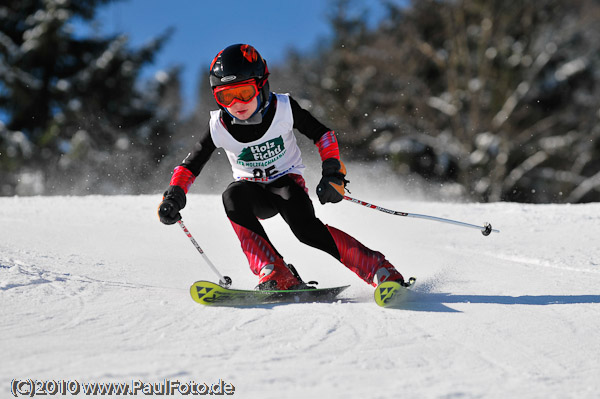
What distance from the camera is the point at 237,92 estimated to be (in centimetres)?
313

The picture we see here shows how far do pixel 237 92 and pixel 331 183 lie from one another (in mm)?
741

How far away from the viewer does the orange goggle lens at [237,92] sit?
3127 millimetres

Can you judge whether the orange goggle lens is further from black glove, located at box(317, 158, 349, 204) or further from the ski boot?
the ski boot

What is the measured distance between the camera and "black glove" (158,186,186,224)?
3.02 m

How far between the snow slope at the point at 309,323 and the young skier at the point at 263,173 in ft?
1.03

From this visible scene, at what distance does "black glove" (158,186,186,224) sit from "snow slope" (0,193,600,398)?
38 centimetres

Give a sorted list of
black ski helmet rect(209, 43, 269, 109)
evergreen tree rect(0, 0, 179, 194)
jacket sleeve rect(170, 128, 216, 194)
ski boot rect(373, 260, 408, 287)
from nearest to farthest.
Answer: ski boot rect(373, 260, 408, 287)
black ski helmet rect(209, 43, 269, 109)
jacket sleeve rect(170, 128, 216, 194)
evergreen tree rect(0, 0, 179, 194)

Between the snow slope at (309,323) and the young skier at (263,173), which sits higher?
the young skier at (263,173)

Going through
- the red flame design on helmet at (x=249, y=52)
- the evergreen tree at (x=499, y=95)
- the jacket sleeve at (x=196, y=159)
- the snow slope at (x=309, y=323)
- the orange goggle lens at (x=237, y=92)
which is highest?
the evergreen tree at (x=499, y=95)

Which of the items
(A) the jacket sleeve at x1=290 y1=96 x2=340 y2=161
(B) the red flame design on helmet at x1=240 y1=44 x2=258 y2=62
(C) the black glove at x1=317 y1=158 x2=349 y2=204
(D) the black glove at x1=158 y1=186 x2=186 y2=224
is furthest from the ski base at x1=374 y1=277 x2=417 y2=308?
(B) the red flame design on helmet at x1=240 y1=44 x2=258 y2=62

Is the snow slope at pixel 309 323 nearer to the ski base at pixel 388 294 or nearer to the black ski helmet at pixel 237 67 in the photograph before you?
the ski base at pixel 388 294

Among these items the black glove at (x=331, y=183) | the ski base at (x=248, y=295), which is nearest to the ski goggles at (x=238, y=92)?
the black glove at (x=331, y=183)

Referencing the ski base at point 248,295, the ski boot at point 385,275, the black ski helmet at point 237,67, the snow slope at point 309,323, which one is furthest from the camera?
the black ski helmet at point 237,67

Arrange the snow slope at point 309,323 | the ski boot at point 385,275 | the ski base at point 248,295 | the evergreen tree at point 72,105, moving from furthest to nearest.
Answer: the evergreen tree at point 72,105
the ski boot at point 385,275
the ski base at point 248,295
the snow slope at point 309,323
